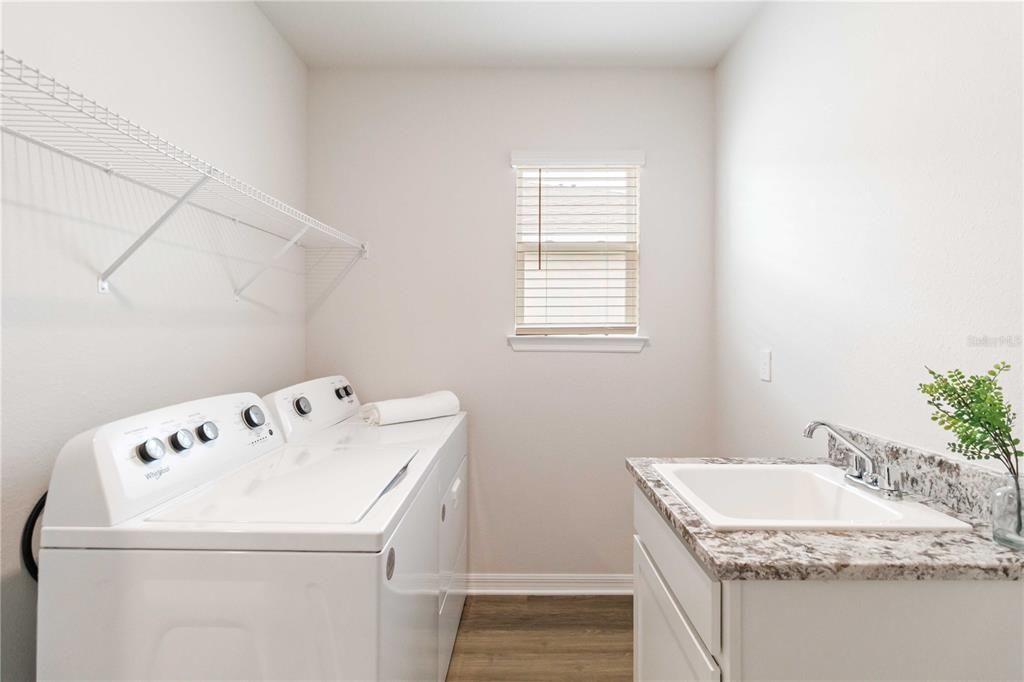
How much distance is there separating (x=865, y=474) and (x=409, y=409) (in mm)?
1549

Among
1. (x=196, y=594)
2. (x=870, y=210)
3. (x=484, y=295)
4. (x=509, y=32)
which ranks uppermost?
(x=509, y=32)

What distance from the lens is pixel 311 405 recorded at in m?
1.93

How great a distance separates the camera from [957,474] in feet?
3.40

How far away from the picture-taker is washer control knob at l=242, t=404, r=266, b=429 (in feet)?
4.99

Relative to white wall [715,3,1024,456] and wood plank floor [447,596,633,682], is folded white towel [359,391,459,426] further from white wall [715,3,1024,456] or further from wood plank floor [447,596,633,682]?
white wall [715,3,1024,456]

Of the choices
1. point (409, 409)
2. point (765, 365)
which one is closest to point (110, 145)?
point (409, 409)

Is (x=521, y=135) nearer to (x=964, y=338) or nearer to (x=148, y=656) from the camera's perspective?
(x=964, y=338)

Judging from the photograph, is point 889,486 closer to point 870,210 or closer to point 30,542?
point 870,210

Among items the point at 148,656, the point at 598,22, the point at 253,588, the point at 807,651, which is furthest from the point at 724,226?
the point at 148,656

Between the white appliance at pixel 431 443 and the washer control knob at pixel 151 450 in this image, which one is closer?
the washer control knob at pixel 151 450

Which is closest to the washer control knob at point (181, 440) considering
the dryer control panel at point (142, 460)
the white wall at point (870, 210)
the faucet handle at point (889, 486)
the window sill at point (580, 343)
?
the dryer control panel at point (142, 460)

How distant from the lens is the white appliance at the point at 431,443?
5.49 feet

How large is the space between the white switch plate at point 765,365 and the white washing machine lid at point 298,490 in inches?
52.5

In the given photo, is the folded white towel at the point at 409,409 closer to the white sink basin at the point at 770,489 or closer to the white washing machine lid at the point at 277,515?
the white washing machine lid at the point at 277,515
